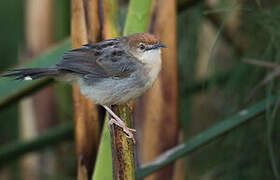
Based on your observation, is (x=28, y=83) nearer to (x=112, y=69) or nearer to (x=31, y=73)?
(x=31, y=73)

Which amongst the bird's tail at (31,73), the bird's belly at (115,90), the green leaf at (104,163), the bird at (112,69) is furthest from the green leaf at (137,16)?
the green leaf at (104,163)

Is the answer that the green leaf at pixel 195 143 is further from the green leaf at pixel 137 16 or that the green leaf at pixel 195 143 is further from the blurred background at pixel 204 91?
the green leaf at pixel 137 16

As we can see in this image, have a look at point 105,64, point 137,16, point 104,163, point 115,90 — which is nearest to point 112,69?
point 105,64

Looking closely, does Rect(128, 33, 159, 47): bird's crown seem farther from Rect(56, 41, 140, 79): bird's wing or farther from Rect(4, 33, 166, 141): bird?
Rect(56, 41, 140, 79): bird's wing

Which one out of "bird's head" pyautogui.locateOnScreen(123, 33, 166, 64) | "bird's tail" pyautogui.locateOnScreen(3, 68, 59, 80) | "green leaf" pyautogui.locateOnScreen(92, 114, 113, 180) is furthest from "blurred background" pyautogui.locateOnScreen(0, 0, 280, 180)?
"green leaf" pyautogui.locateOnScreen(92, 114, 113, 180)

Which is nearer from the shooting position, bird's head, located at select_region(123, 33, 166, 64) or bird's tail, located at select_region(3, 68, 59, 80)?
bird's tail, located at select_region(3, 68, 59, 80)

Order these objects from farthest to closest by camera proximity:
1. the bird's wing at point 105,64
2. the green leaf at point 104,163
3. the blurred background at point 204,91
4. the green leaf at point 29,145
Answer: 1. the blurred background at point 204,91
2. the green leaf at point 29,145
3. the bird's wing at point 105,64
4. the green leaf at point 104,163
